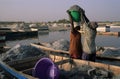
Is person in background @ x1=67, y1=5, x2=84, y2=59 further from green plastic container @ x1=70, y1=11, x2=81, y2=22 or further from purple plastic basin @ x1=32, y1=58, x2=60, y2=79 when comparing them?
purple plastic basin @ x1=32, y1=58, x2=60, y2=79

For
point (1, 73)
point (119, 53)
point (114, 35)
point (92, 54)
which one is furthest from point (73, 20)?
point (114, 35)

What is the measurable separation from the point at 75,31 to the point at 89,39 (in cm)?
56

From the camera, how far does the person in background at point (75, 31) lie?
24.2 ft

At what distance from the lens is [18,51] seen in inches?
Answer: 351

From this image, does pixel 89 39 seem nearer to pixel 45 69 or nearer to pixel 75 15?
pixel 75 15

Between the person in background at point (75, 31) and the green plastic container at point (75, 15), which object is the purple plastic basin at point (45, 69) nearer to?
the person in background at point (75, 31)

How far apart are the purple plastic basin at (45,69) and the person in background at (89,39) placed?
158 cm

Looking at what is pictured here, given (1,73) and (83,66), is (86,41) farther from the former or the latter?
(1,73)

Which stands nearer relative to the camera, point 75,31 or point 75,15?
point 75,15

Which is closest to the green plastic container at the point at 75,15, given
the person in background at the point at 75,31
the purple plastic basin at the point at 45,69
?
the person in background at the point at 75,31

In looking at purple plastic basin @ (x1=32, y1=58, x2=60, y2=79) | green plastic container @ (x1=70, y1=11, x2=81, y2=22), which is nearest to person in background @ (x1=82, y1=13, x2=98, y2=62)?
green plastic container @ (x1=70, y1=11, x2=81, y2=22)

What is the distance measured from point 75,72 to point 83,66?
0.47 meters

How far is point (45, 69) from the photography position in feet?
21.3

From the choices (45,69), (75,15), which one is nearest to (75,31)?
(75,15)
